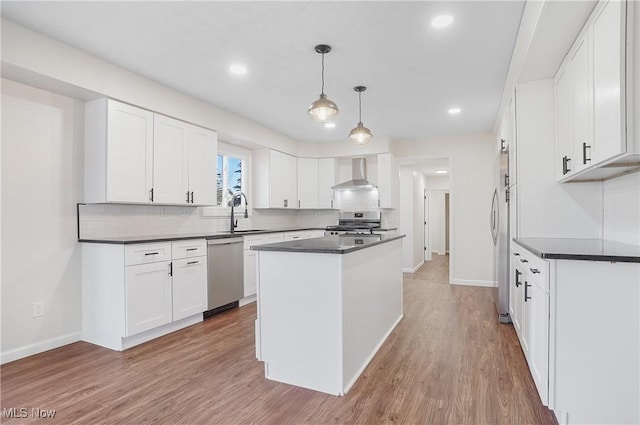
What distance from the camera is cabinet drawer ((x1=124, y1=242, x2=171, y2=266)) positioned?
3045mm

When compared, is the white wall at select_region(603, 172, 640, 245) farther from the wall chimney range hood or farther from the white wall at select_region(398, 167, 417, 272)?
the white wall at select_region(398, 167, 417, 272)

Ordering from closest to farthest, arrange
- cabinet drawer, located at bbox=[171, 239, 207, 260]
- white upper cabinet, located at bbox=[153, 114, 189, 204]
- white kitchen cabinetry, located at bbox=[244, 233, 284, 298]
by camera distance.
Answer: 1. cabinet drawer, located at bbox=[171, 239, 207, 260]
2. white upper cabinet, located at bbox=[153, 114, 189, 204]
3. white kitchen cabinetry, located at bbox=[244, 233, 284, 298]

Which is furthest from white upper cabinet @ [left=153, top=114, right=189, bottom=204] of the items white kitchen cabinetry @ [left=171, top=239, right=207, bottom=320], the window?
the window

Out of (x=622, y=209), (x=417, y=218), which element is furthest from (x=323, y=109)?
(x=417, y=218)

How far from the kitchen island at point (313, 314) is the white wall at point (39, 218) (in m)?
1.95

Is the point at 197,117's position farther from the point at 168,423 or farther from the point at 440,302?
the point at 440,302

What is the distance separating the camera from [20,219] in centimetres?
286

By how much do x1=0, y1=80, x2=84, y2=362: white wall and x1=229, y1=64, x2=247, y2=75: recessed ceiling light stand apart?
1.44 m

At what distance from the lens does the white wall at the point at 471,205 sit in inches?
226

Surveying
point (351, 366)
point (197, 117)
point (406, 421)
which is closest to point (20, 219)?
point (197, 117)

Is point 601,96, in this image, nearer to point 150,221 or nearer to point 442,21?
point 442,21

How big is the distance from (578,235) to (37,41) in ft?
14.5

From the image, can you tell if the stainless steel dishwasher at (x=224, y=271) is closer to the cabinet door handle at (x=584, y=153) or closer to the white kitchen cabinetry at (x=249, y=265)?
the white kitchen cabinetry at (x=249, y=265)

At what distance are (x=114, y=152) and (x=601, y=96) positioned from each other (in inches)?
144
